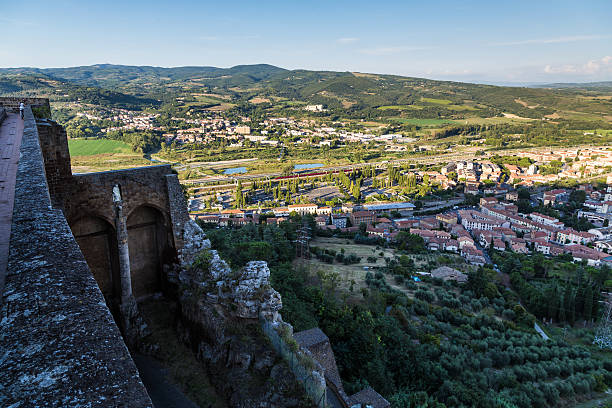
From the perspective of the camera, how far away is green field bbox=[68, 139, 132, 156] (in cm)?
6042

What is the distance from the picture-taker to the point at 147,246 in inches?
428

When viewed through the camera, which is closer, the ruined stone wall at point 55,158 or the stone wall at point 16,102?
the ruined stone wall at point 55,158

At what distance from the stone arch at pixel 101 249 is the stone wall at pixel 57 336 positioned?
731 cm

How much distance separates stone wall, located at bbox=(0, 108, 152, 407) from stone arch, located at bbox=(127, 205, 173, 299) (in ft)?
25.5

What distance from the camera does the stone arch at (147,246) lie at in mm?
10617

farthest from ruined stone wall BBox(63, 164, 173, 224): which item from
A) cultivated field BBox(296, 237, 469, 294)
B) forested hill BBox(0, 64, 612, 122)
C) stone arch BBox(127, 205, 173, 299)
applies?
forested hill BBox(0, 64, 612, 122)

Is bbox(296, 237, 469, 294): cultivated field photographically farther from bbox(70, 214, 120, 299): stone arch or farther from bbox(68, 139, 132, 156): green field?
bbox(68, 139, 132, 156): green field

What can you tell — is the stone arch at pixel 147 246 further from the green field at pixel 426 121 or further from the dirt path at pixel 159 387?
the green field at pixel 426 121

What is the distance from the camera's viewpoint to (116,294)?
10047 millimetres

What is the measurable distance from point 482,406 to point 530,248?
3440 cm

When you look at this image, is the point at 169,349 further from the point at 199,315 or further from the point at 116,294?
the point at 116,294

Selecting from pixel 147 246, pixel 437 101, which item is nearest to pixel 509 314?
pixel 147 246

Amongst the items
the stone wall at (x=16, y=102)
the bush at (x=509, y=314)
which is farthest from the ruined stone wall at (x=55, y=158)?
the bush at (x=509, y=314)

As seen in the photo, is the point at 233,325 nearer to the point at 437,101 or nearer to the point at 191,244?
the point at 191,244
